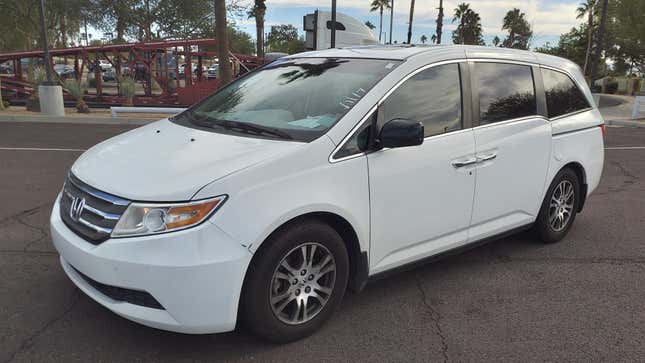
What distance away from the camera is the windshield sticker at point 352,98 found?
3.30 meters

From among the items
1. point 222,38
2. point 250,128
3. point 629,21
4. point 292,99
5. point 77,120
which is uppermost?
point 629,21

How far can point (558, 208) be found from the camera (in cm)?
475

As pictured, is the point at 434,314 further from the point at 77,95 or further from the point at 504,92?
the point at 77,95

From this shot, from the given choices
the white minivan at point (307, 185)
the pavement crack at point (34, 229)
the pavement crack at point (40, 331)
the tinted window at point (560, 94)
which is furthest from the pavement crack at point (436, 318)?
the pavement crack at point (34, 229)

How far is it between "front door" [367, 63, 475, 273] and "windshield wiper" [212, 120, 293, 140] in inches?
22.2

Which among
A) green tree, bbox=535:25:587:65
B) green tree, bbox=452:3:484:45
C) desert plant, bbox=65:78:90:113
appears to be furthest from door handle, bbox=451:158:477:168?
green tree, bbox=452:3:484:45

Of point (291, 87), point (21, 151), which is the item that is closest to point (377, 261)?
point (291, 87)

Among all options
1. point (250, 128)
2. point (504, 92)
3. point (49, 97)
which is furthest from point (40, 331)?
point (49, 97)

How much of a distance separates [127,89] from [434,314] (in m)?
17.5

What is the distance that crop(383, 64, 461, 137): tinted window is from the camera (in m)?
3.44

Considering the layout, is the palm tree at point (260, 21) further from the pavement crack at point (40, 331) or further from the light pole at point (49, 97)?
the pavement crack at point (40, 331)

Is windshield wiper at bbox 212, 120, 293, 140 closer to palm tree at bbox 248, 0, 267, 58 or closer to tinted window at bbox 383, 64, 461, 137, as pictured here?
tinted window at bbox 383, 64, 461, 137

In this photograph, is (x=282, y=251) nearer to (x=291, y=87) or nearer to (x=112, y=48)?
(x=291, y=87)

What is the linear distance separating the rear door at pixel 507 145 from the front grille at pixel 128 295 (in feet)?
7.60
